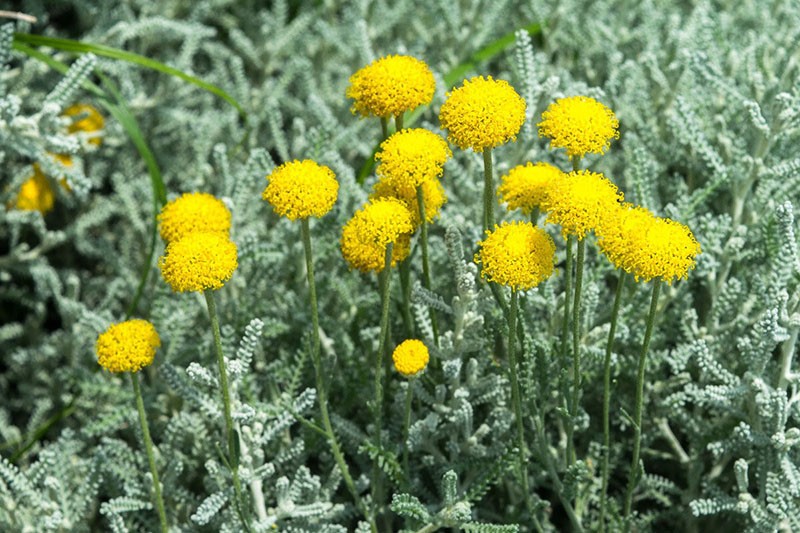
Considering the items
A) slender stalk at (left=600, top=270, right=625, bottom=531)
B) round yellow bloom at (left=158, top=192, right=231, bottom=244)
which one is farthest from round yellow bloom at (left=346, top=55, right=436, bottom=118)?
slender stalk at (left=600, top=270, right=625, bottom=531)

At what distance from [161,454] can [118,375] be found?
49 cm

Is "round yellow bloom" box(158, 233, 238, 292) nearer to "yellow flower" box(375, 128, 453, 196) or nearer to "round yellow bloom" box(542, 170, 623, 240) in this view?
"yellow flower" box(375, 128, 453, 196)

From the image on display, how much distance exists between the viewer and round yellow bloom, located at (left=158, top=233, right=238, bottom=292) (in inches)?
63.2

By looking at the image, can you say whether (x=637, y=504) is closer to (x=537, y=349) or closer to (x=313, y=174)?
(x=537, y=349)

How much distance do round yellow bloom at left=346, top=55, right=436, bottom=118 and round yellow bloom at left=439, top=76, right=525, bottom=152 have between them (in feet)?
0.33

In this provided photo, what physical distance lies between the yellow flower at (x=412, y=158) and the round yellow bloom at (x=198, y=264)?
0.31m

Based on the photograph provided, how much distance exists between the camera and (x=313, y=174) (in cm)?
166

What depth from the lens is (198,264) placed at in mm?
1605

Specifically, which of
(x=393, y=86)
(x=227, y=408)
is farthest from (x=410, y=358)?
(x=393, y=86)

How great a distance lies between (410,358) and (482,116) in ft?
1.43

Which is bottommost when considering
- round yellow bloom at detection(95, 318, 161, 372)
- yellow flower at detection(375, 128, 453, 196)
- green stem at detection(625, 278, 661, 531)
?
green stem at detection(625, 278, 661, 531)

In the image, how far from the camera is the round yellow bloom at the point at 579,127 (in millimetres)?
1636

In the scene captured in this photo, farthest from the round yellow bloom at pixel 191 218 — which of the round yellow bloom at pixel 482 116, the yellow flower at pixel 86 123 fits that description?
the yellow flower at pixel 86 123

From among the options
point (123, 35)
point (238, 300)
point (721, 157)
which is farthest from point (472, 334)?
point (123, 35)
